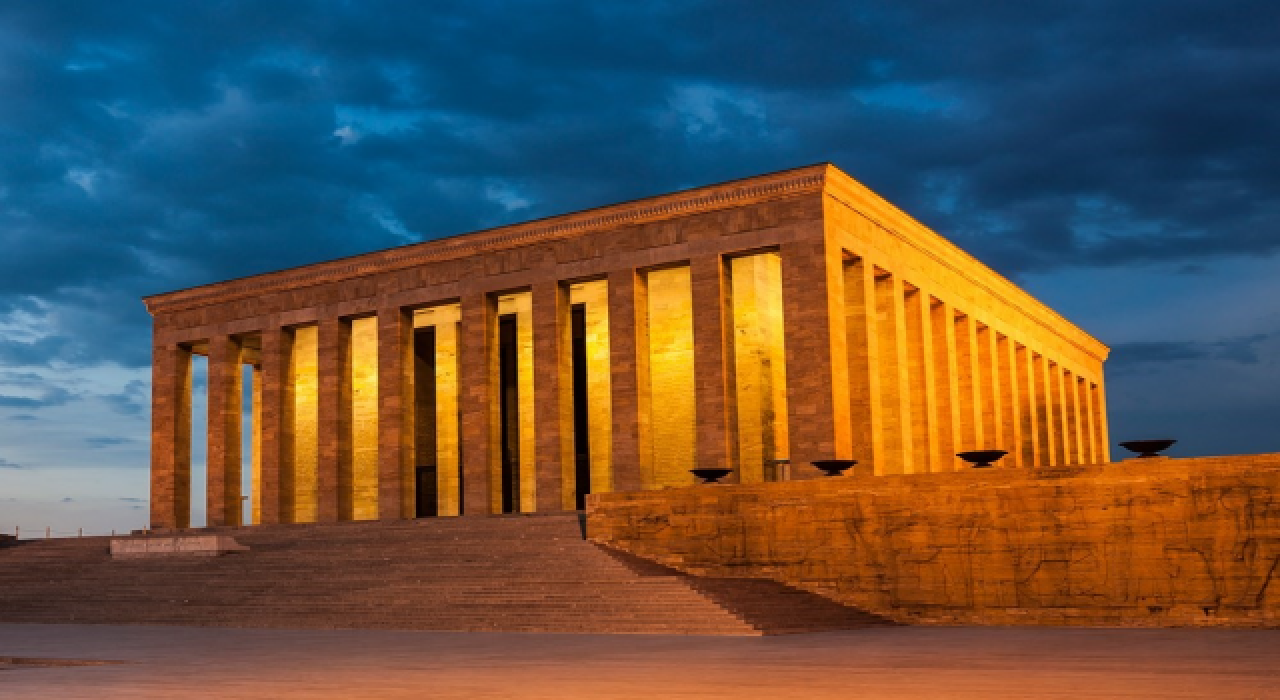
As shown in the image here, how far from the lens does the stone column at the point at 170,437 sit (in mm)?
39562

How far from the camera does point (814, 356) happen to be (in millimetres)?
29344

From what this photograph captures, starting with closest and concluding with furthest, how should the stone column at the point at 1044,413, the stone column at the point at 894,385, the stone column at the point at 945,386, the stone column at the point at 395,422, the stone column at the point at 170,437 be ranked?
the stone column at the point at 894,385 → the stone column at the point at 945,386 → the stone column at the point at 395,422 → the stone column at the point at 170,437 → the stone column at the point at 1044,413

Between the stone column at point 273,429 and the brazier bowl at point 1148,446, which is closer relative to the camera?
the brazier bowl at point 1148,446

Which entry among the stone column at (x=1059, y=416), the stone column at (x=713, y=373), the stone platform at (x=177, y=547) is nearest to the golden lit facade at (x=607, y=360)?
the stone column at (x=713, y=373)

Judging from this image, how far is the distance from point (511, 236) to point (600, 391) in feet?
15.7

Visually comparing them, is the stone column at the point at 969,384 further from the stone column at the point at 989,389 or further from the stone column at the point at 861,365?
the stone column at the point at 861,365

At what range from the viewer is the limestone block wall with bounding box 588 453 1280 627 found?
19516mm

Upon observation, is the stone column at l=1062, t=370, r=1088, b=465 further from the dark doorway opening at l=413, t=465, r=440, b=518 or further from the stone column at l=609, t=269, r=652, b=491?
the dark doorway opening at l=413, t=465, r=440, b=518

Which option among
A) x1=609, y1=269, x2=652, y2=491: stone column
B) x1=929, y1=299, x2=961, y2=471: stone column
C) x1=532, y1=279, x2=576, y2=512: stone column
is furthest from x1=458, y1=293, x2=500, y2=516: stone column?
x1=929, y1=299, x2=961, y2=471: stone column

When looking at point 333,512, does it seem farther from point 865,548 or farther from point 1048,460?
point 1048,460

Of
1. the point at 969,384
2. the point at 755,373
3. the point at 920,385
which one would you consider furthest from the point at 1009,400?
the point at 755,373

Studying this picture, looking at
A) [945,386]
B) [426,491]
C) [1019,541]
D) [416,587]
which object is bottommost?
[416,587]

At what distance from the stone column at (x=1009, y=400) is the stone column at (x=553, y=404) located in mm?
13493

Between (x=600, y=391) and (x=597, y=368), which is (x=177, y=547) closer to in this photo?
(x=600, y=391)
